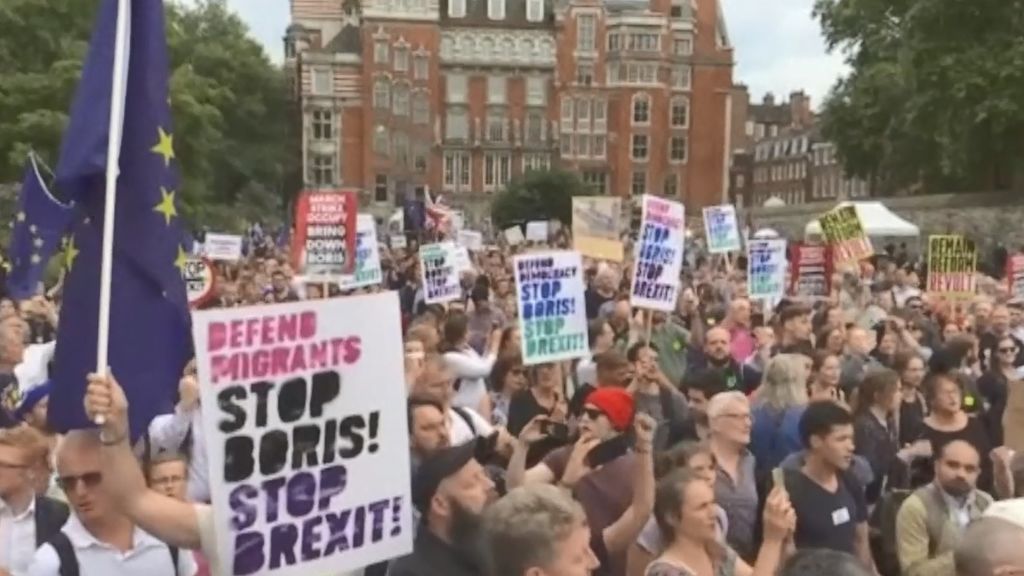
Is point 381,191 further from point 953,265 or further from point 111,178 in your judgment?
point 111,178

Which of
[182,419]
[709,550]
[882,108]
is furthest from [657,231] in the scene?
[882,108]

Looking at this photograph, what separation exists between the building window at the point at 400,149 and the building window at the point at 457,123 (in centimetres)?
351

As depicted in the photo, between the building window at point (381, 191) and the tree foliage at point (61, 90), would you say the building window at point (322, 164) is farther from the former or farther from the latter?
the tree foliage at point (61, 90)

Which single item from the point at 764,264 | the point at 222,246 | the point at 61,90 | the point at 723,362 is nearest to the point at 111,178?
the point at 723,362

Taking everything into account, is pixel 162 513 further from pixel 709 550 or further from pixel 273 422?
pixel 709 550

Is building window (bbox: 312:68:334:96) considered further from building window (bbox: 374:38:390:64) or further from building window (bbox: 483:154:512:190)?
building window (bbox: 483:154:512:190)

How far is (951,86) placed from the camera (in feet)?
123

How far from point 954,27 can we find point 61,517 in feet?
119

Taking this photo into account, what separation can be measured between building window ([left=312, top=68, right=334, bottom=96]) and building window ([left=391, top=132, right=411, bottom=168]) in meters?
4.63

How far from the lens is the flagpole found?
4.21 metres

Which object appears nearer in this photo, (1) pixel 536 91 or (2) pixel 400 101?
(2) pixel 400 101

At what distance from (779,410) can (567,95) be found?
284 ft

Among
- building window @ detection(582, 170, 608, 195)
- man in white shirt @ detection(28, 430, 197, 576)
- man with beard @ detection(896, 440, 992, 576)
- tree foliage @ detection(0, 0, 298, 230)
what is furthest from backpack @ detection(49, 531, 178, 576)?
building window @ detection(582, 170, 608, 195)

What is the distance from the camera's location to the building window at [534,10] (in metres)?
94.3
